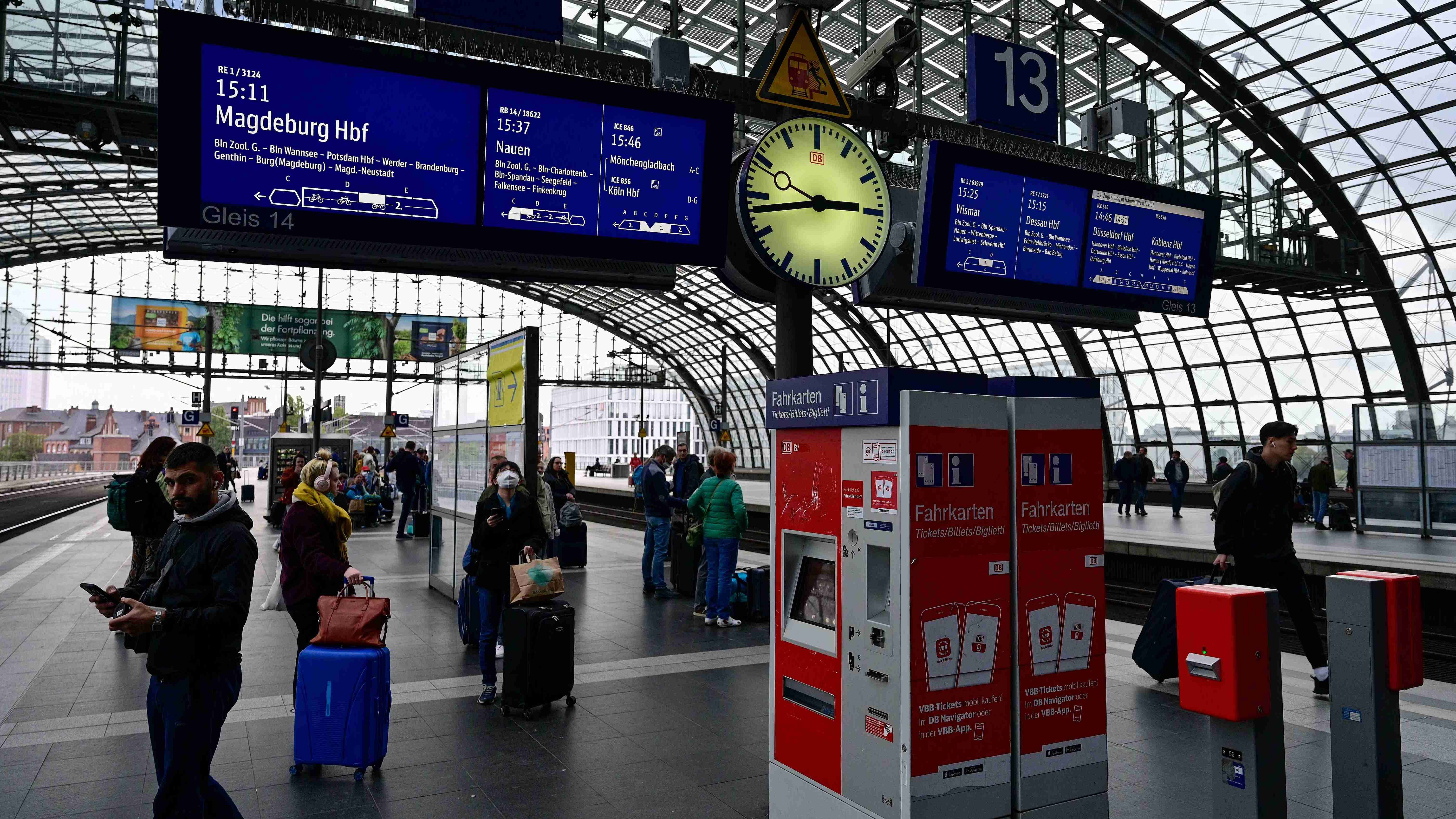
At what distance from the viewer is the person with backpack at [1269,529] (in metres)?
6.26

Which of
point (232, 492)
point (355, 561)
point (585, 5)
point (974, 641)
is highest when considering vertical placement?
point (585, 5)

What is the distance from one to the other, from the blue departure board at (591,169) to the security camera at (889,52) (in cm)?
110

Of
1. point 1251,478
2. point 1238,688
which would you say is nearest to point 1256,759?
point 1238,688

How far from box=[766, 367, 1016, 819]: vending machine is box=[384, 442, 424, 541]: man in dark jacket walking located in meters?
15.5

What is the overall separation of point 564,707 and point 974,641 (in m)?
3.66

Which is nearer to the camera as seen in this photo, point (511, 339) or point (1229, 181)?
point (511, 339)

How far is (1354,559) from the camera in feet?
40.6

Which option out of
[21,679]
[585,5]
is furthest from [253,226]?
[585,5]

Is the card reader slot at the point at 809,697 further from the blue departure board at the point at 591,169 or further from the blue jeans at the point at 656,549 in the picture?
the blue jeans at the point at 656,549

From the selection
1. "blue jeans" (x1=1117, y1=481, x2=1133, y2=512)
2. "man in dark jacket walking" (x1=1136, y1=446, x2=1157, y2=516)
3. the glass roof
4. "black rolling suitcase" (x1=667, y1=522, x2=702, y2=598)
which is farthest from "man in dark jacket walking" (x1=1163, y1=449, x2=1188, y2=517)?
"black rolling suitcase" (x1=667, y1=522, x2=702, y2=598)

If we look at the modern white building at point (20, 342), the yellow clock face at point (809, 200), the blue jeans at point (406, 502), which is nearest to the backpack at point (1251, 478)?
the yellow clock face at point (809, 200)

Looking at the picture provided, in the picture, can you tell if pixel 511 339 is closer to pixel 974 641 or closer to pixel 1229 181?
pixel 974 641

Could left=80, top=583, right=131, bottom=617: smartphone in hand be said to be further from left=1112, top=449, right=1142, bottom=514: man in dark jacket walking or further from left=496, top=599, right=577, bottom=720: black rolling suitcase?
left=1112, top=449, right=1142, bottom=514: man in dark jacket walking

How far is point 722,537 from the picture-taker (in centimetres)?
928
